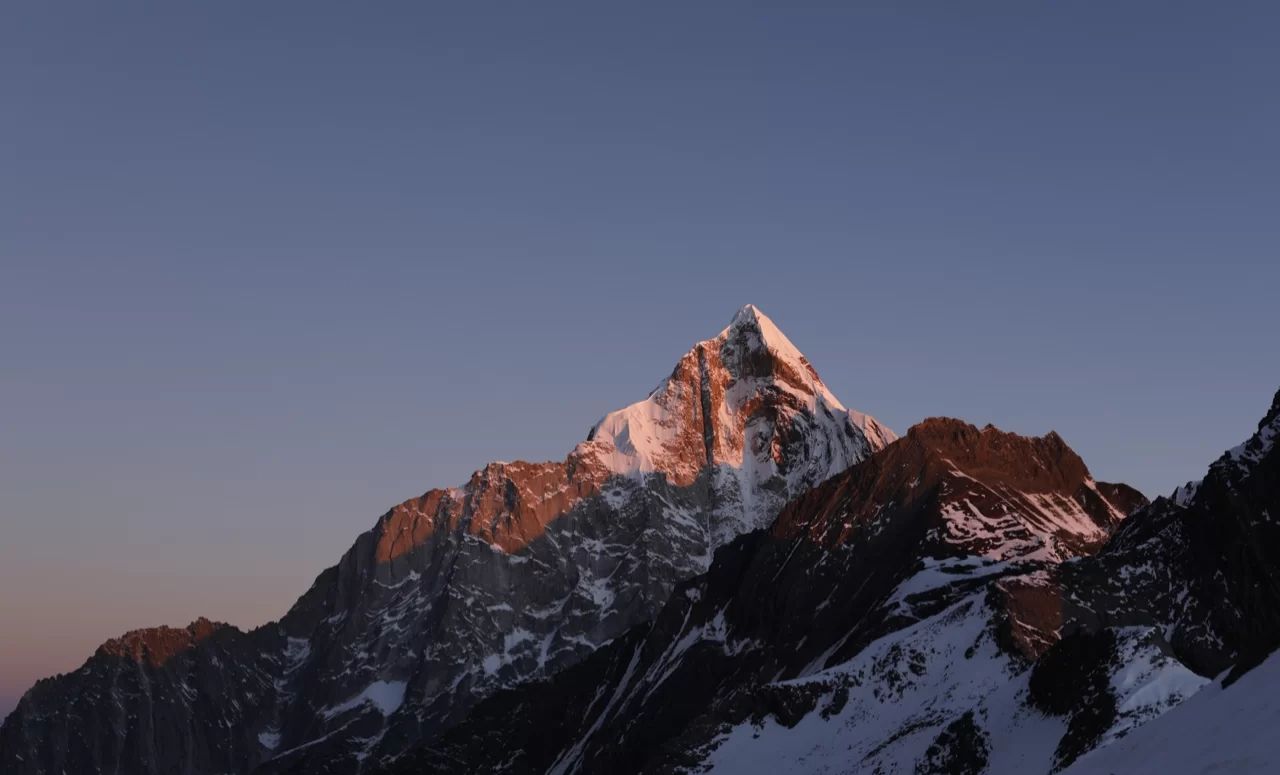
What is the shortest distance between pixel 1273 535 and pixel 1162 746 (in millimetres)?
91845

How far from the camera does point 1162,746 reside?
64750 mm

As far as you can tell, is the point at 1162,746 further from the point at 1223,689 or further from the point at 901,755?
the point at 901,755

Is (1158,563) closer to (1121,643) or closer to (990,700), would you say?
(990,700)

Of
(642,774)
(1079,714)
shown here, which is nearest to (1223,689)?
(1079,714)

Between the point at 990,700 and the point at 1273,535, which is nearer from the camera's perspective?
the point at 990,700

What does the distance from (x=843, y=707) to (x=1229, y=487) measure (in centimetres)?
3761

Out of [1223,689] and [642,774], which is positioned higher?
[642,774]

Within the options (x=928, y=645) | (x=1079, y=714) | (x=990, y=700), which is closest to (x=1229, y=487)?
(x=928, y=645)

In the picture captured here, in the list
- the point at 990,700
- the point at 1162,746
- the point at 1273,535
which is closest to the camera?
the point at 1162,746

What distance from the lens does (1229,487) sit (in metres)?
156

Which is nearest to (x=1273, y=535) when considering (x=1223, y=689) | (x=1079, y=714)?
(x=1079, y=714)

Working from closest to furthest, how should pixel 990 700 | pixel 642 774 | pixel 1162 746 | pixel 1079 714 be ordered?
pixel 1162 746
pixel 1079 714
pixel 990 700
pixel 642 774

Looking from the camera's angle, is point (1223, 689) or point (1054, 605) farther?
point (1054, 605)

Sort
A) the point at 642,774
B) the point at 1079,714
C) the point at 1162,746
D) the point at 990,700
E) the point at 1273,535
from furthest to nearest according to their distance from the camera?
the point at 642,774
the point at 1273,535
the point at 990,700
the point at 1079,714
the point at 1162,746
